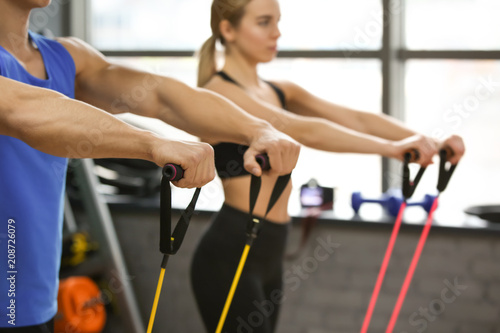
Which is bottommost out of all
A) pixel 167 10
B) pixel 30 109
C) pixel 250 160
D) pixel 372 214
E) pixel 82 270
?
pixel 82 270

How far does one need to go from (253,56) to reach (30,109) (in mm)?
1160

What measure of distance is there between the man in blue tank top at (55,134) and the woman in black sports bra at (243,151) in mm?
445

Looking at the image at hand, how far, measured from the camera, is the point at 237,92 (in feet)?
6.28

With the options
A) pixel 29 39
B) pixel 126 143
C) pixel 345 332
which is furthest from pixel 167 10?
pixel 126 143

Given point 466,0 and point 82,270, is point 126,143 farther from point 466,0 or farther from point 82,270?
point 466,0

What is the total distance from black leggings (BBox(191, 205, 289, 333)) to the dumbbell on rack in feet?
4.50

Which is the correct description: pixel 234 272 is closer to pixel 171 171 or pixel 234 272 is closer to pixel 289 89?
pixel 289 89

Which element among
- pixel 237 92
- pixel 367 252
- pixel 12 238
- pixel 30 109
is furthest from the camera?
pixel 367 252

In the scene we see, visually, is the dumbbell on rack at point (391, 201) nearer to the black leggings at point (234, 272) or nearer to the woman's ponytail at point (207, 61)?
the black leggings at point (234, 272)

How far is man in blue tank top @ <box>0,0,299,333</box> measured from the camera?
3.17 feet

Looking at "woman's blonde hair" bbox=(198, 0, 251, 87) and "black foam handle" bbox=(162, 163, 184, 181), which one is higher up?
"woman's blonde hair" bbox=(198, 0, 251, 87)

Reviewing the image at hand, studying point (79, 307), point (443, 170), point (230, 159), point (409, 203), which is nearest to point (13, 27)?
point (230, 159)

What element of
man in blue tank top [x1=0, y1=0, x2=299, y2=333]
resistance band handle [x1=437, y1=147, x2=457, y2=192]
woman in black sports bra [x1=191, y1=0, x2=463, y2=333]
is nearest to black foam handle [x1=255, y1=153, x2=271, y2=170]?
man in blue tank top [x1=0, y1=0, x2=299, y2=333]

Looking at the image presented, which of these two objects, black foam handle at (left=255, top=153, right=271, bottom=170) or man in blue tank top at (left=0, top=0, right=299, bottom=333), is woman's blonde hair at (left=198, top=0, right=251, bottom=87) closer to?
man in blue tank top at (left=0, top=0, right=299, bottom=333)
